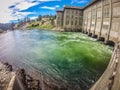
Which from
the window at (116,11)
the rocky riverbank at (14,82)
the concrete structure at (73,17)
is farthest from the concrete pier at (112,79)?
the concrete structure at (73,17)

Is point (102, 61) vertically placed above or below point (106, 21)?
below

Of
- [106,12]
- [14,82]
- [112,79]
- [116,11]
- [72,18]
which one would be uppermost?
[72,18]

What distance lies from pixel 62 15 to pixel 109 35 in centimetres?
3627

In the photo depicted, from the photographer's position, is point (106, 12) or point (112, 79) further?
point (106, 12)

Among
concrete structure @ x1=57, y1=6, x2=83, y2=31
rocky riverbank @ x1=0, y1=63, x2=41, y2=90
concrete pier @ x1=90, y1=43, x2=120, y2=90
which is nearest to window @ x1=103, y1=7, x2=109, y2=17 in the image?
concrete pier @ x1=90, y1=43, x2=120, y2=90

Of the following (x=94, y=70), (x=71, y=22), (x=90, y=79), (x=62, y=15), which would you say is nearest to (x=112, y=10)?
(x=94, y=70)

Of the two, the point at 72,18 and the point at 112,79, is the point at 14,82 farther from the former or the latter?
the point at 72,18

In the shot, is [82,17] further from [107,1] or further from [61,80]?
[61,80]

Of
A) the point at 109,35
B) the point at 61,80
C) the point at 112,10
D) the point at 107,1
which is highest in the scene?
the point at 107,1

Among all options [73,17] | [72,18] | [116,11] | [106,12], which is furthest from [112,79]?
[73,17]

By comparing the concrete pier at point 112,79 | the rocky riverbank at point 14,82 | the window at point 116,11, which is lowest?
the rocky riverbank at point 14,82

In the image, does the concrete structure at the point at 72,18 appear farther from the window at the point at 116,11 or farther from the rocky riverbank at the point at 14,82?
the rocky riverbank at the point at 14,82

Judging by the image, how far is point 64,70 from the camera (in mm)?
13008

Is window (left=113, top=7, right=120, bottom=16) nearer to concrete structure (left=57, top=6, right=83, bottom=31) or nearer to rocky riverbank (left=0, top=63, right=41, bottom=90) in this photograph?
rocky riverbank (left=0, top=63, right=41, bottom=90)
